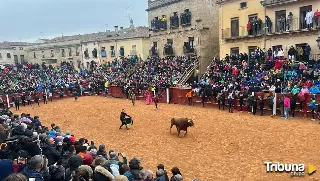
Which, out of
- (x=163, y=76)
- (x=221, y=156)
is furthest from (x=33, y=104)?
(x=221, y=156)

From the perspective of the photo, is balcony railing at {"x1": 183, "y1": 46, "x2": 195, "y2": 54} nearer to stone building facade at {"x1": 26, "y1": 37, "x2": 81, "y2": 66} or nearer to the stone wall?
the stone wall

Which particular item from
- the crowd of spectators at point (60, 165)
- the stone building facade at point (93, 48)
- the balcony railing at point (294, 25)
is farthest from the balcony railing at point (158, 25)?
the crowd of spectators at point (60, 165)

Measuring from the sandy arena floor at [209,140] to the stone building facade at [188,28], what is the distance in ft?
41.0

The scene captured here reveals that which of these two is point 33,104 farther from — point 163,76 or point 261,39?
point 261,39

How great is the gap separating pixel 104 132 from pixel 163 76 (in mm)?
14724

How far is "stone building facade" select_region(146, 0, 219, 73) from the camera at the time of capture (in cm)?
3456

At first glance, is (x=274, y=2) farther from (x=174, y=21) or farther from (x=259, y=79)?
(x=174, y=21)

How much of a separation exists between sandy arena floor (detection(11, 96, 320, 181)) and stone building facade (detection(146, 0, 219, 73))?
12.5 metres

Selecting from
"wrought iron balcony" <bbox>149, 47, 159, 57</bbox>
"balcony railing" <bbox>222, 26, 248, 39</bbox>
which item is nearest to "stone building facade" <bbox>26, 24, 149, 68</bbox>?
"wrought iron balcony" <bbox>149, 47, 159, 57</bbox>

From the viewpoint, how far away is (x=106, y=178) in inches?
268

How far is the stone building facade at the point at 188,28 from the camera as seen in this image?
113ft

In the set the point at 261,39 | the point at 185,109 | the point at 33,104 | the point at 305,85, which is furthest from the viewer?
the point at 33,104

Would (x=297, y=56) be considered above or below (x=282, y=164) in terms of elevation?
above

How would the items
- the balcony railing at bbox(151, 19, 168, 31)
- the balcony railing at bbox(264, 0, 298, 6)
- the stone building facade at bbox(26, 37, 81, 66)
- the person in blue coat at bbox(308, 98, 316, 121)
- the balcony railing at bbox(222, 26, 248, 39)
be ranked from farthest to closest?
the stone building facade at bbox(26, 37, 81, 66) → the balcony railing at bbox(151, 19, 168, 31) → the balcony railing at bbox(222, 26, 248, 39) → the balcony railing at bbox(264, 0, 298, 6) → the person in blue coat at bbox(308, 98, 316, 121)
